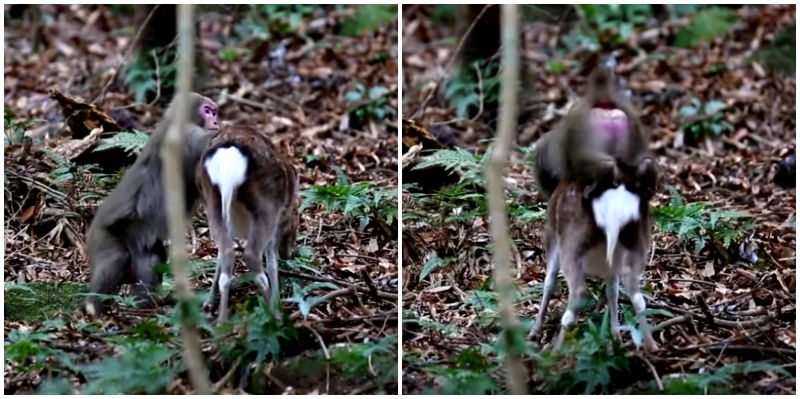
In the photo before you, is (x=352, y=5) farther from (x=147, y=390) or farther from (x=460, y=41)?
(x=147, y=390)

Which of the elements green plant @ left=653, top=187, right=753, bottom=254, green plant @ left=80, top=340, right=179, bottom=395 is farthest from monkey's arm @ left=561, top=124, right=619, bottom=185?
green plant @ left=80, top=340, right=179, bottom=395

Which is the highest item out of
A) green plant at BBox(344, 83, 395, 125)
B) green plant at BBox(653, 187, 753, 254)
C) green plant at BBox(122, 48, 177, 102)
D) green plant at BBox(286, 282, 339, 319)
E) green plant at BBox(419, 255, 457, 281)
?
green plant at BBox(122, 48, 177, 102)

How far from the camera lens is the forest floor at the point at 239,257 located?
5.07m

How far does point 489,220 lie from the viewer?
17.5ft

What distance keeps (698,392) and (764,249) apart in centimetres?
120

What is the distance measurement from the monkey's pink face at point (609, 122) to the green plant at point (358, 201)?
88 cm

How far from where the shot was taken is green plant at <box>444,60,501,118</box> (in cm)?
571

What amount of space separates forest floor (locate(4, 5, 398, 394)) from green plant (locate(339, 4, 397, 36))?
1cm

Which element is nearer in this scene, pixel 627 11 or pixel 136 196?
pixel 136 196

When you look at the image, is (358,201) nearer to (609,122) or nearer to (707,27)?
(609,122)

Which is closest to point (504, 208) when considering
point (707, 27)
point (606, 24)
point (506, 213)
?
point (506, 213)

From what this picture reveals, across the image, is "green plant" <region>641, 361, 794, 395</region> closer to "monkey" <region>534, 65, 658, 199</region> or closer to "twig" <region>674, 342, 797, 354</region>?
"twig" <region>674, 342, 797, 354</region>

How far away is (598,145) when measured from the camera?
5.25 metres

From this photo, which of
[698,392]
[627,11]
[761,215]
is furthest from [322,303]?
[627,11]
